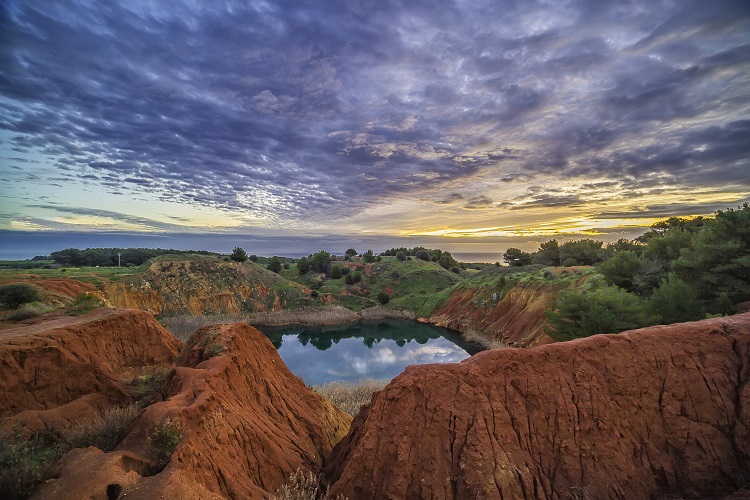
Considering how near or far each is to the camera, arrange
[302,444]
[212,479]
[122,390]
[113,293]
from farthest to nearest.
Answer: [113,293]
[122,390]
[302,444]
[212,479]

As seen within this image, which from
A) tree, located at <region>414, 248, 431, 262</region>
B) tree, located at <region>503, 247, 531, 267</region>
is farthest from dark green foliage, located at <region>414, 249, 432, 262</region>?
tree, located at <region>503, 247, 531, 267</region>

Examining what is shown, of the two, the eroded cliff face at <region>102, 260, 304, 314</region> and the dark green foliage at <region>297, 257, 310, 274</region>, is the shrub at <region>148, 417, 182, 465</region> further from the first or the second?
the dark green foliage at <region>297, 257, 310, 274</region>

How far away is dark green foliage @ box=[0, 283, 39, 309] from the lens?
703 inches

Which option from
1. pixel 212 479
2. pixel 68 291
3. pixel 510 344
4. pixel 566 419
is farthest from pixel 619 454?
pixel 68 291

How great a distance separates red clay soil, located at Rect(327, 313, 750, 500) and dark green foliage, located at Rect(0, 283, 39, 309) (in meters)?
Answer: 19.9

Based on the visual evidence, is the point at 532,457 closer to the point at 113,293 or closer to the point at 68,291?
the point at 68,291

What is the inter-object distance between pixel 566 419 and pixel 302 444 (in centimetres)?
752

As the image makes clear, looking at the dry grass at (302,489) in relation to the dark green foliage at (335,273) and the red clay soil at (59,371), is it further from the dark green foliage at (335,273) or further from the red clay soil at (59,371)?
the dark green foliage at (335,273)

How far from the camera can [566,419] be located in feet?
28.0

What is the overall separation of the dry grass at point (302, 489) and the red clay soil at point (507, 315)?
26.7 meters

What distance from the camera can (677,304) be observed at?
20.5m

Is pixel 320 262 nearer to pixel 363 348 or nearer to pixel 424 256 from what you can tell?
pixel 424 256

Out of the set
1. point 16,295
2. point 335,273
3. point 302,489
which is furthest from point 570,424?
point 335,273

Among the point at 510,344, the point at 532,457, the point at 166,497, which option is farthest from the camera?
the point at 510,344
